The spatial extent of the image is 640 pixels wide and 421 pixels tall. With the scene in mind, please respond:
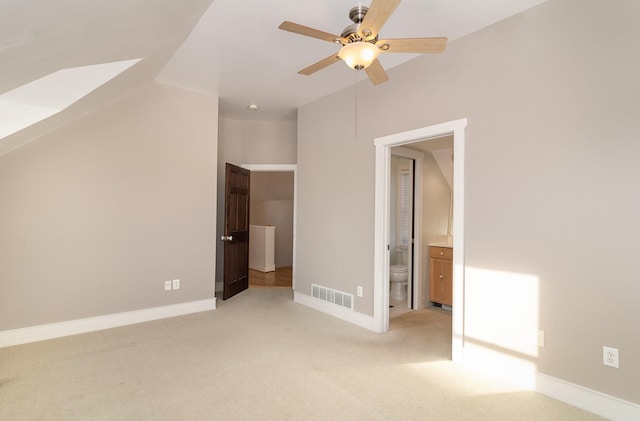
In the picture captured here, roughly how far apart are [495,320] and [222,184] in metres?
4.22

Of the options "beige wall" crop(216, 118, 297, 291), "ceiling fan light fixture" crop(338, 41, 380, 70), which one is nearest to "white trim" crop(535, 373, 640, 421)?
"ceiling fan light fixture" crop(338, 41, 380, 70)

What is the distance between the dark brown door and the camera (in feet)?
15.5

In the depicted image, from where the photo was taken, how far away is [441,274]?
14.7 ft

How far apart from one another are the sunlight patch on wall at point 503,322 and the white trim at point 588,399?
94 millimetres

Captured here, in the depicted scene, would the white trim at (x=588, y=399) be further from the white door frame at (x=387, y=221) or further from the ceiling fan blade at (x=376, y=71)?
the ceiling fan blade at (x=376, y=71)

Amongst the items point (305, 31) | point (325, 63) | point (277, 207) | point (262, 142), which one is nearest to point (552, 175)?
point (325, 63)

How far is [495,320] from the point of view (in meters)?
2.64

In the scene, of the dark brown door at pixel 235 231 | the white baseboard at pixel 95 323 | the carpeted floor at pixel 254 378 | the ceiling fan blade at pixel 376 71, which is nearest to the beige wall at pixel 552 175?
the carpeted floor at pixel 254 378

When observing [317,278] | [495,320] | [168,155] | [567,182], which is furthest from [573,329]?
[168,155]

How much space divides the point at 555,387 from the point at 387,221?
1.94m

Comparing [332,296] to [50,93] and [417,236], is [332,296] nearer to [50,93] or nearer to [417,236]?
[417,236]

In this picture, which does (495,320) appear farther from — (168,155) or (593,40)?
(168,155)

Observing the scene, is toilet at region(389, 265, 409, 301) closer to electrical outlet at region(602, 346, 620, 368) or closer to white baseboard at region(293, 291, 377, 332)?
white baseboard at region(293, 291, 377, 332)

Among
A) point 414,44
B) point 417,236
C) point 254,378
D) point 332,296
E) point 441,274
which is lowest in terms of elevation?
point 254,378
